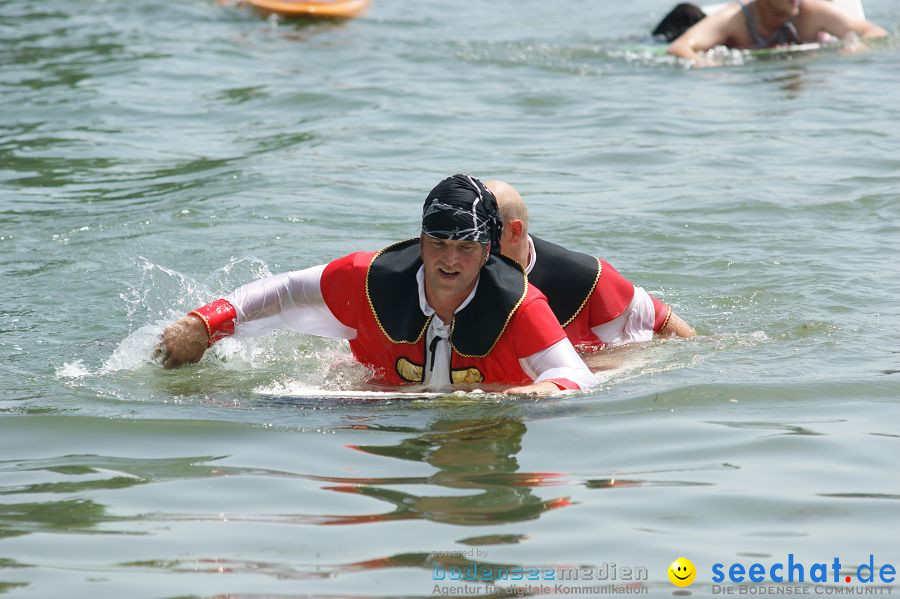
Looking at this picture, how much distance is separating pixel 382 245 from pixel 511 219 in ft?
9.58

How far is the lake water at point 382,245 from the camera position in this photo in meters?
4.53

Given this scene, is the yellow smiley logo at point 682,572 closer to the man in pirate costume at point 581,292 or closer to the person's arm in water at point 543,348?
the person's arm in water at point 543,348

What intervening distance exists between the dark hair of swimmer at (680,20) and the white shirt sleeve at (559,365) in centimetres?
1118

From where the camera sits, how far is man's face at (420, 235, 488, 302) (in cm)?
581

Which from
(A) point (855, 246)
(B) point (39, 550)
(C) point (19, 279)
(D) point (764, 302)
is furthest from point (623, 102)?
(B) point (39, 550)

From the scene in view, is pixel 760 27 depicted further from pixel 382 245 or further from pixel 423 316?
pixel 423 316

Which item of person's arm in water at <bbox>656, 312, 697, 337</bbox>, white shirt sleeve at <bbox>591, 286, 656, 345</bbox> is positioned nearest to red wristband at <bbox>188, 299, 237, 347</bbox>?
white shirt sleeve at <bbox>591, 286, 656, 345</bbox>

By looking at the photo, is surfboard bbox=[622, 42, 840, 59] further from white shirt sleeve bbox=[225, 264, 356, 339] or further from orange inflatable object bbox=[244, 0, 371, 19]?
white shirt sleeve bbox=[225, 264, 356, 339]

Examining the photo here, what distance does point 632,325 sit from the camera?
707 cm

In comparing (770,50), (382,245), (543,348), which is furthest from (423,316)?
(770,50)

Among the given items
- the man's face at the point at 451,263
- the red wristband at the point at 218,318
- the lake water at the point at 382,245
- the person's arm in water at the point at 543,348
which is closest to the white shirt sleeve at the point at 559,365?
the person's arm in water at the point at 543,348

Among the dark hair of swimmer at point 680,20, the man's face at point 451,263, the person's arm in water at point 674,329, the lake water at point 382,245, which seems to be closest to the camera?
the lake water at point 382,245

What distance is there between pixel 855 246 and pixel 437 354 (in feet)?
13.3

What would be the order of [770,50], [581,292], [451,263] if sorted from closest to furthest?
[451,263] < [581,292] < [770,50]
